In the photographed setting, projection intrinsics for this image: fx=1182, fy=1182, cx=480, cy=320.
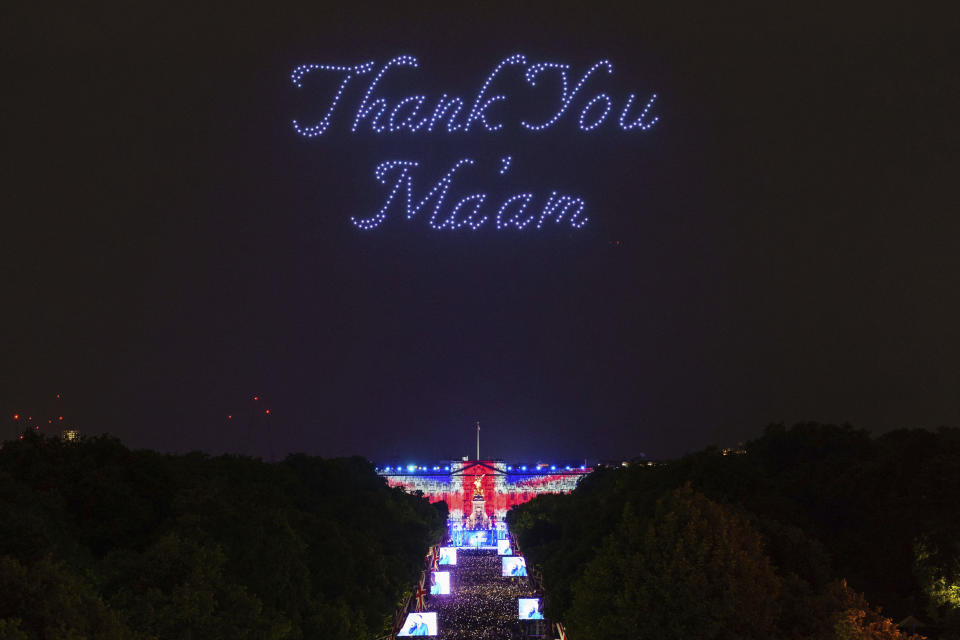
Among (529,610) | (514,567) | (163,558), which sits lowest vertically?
(163,558)

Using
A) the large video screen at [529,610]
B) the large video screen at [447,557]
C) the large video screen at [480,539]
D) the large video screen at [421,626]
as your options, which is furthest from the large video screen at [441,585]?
the large video screen at [480,539]

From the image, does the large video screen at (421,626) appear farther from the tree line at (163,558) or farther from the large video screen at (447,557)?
the large video screen at (447,557)

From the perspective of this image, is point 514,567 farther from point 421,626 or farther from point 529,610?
point 421,626

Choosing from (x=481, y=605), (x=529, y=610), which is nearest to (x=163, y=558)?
(x=529, y=610)

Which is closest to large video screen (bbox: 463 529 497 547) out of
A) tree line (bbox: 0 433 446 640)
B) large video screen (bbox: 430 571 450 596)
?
large video screen (bbox: 430 571 450 596)

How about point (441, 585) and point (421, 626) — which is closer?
point (421, 626)

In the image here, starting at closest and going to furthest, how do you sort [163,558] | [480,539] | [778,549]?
[163,558] → [778,549] → [480,539]

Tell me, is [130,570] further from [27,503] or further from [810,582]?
[810,582]

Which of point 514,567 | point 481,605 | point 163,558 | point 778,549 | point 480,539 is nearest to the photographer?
point 163,558
